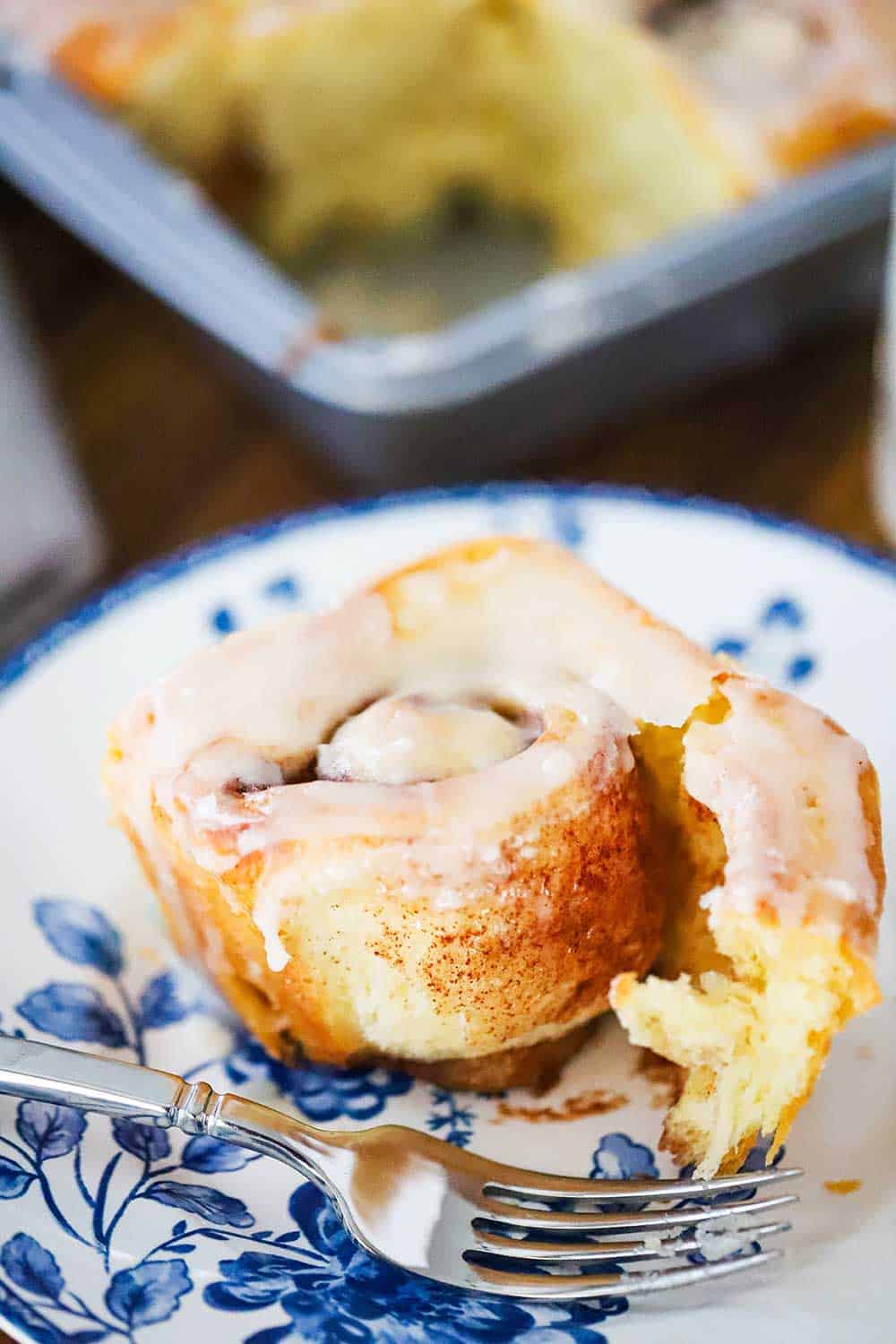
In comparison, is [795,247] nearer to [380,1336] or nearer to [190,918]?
[190,918]

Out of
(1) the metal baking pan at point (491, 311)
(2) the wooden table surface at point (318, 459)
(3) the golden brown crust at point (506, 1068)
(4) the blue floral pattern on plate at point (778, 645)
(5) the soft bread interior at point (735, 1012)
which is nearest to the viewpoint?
(5) the soft bread interior at point (735, 1012)

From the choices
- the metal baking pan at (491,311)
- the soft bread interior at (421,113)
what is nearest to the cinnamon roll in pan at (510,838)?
the metal baking pan at (491,311)

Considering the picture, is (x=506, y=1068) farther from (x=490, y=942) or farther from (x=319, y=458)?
(x=319, y=458)

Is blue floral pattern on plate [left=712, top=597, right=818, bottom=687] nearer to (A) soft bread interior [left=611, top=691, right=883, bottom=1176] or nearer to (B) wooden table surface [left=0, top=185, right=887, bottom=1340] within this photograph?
(A) soft bread interior [left=611, top=691, right=883, bottom=1176]

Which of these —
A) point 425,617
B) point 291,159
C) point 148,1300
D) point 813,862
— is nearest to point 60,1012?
point 148,1300

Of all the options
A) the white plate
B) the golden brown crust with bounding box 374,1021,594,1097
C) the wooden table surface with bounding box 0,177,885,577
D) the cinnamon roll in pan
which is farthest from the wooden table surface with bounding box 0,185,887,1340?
the golden brown crust with bounding box 374,1021,594,1097

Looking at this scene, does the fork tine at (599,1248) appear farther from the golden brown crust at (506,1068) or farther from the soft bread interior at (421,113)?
the soft bread interior at (421,113)

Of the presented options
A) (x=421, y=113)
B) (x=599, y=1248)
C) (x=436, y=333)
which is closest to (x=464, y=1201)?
(x=599, y=1248)
